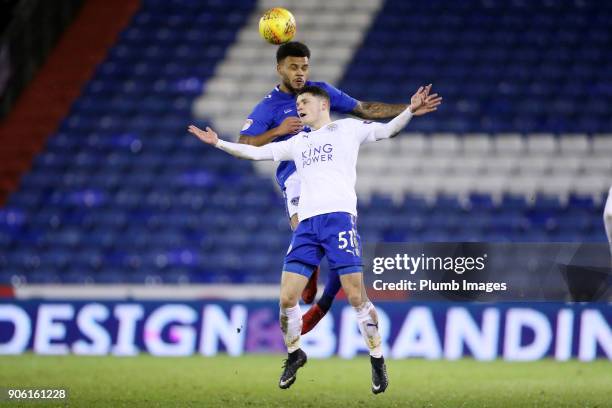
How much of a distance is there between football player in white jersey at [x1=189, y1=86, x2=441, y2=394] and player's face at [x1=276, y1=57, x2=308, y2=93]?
0.53 metres

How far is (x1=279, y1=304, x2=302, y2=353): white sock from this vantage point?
24.0 ft

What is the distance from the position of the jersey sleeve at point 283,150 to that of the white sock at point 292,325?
99 centimetres

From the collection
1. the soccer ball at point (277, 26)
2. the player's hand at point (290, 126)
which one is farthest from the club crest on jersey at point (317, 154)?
the soccer ball at point (277, 26)

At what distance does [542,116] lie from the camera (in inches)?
595

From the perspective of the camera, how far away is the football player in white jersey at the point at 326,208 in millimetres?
7086

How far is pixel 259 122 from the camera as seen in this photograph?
7898mm

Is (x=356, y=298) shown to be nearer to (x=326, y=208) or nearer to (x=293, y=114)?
(x=326, y=208)

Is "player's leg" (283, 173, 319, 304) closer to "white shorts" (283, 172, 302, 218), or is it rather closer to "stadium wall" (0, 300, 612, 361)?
"white shorts" (283, 172, 302, 218)

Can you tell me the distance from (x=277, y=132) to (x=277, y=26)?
34.2 inches

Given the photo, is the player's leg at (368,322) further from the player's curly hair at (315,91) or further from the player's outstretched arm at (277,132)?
the player's curly hair at (315,91)

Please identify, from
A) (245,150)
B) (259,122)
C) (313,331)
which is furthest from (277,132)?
(313,331)

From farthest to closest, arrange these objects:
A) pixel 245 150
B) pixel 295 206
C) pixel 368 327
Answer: pixel 295 206 → pixel 245 150 → pixel 368 327

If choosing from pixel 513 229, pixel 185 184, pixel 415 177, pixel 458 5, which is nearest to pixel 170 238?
pixel 185 184

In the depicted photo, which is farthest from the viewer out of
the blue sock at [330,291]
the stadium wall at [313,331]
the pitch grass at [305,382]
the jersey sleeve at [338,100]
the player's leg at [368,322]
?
the stadium wall at [313,331]
